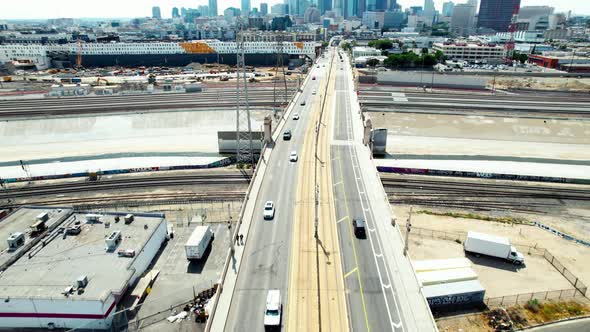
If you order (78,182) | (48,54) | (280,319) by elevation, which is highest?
(48,54)

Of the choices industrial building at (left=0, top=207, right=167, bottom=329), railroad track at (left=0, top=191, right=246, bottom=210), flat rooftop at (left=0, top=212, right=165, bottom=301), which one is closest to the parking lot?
industrial building at (left=0, top=207, right=167, bottom=329)

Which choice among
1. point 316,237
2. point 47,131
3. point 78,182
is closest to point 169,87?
point 47,131

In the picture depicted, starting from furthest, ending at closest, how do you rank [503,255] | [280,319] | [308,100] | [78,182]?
[308,100] < [78,182] < [503,255] < [280,319]

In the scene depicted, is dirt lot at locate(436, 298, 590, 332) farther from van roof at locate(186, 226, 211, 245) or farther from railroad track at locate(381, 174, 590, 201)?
railroad track at locate(381, 174, 590, 201)

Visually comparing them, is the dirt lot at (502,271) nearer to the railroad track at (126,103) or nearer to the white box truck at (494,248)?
the white box truck at (494,248)

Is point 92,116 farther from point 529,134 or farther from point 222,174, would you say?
point 529,134

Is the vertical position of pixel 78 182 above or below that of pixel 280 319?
below
